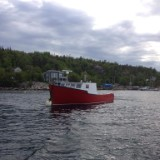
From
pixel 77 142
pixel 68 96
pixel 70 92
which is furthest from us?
pixel 70 92

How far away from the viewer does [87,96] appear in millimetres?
76312

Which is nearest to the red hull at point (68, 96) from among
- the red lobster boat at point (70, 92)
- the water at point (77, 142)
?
the red lobster boat at point (70, 92)

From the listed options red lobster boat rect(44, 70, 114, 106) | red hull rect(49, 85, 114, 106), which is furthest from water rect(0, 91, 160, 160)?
red lobster boat rect(44, 70, 114, 106)

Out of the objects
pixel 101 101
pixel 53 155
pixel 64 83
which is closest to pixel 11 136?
pixel 53 155

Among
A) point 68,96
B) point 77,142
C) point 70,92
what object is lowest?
point 77,142

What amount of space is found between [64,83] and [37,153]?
160 ft

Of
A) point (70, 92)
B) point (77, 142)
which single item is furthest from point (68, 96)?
point (77, 142)

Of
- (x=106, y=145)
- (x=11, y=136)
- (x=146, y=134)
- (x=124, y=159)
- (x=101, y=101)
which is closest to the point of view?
(x=124, y=159)

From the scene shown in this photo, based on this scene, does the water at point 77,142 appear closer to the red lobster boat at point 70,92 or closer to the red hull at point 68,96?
the red hull at point 68,96

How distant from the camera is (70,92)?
71250 mm

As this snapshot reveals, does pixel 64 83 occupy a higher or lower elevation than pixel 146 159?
higher

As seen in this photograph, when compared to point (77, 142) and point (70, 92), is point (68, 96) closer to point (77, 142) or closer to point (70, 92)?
point (70, 92)

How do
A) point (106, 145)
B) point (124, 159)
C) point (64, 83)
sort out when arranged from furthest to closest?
point (64, 83) → point (106, 145) → point (124, 159)

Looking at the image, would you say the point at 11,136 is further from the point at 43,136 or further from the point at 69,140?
the point at 69,140
